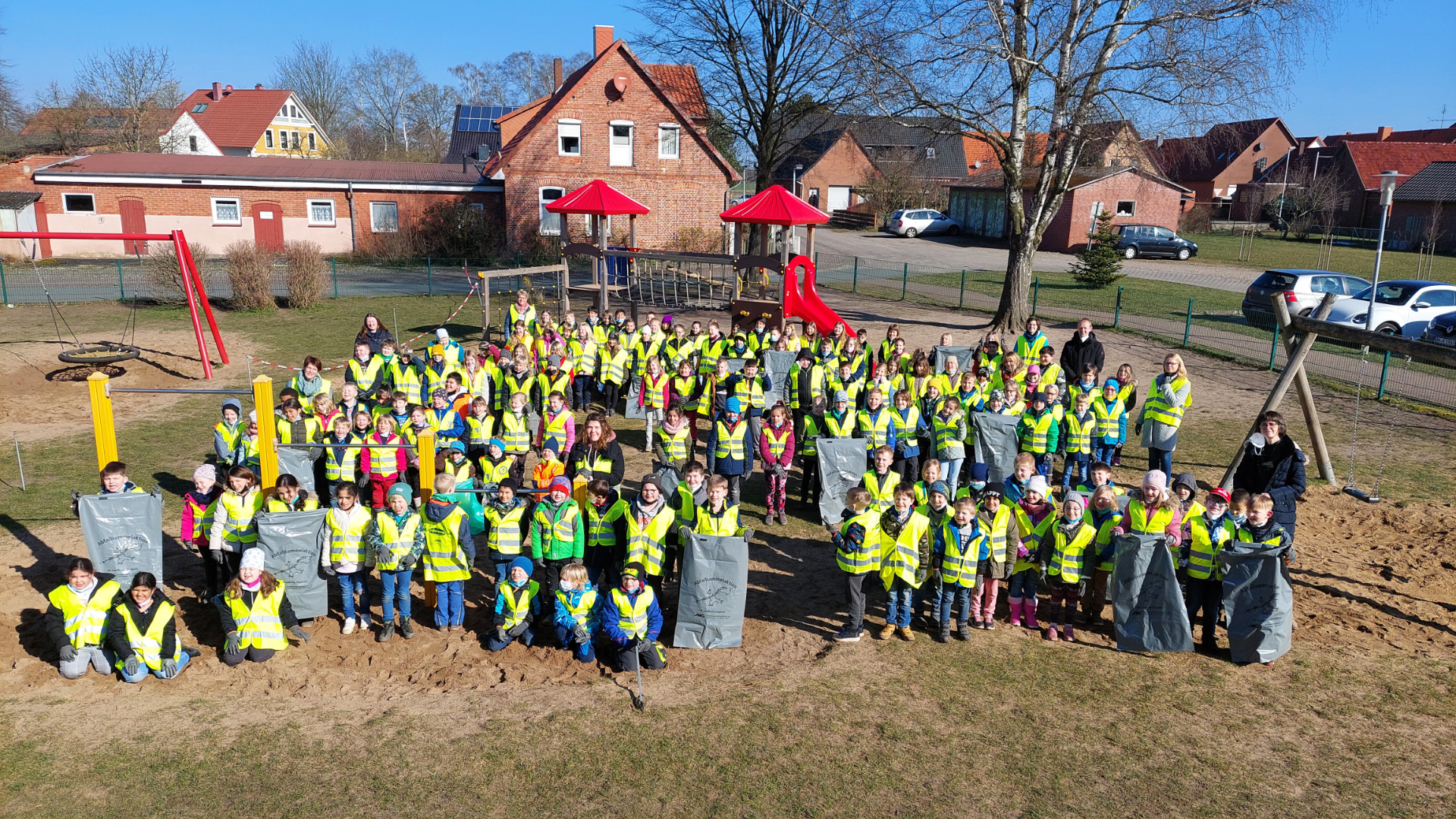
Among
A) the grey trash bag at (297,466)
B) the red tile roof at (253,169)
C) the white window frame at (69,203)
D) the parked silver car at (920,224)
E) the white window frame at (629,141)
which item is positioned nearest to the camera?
the grey trash bag at (297,466)

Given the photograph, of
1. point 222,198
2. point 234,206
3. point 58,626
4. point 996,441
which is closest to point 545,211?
point 234,206

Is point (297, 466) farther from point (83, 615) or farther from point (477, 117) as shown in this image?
point (477, 117)

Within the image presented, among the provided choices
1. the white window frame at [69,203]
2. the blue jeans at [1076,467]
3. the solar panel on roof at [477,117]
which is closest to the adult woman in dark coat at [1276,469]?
the blue jeans at [1076,467]

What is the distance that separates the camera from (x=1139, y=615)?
7969 mm

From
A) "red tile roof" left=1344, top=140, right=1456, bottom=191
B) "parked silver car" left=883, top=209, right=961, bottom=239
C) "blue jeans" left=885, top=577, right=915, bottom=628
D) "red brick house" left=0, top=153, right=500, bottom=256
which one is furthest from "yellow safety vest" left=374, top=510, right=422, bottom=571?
"red tile roof" left=1344, top=140, right=1456, bottom=191

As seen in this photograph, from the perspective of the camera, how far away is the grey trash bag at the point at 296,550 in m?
8.16

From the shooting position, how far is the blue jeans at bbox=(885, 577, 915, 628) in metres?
8.28

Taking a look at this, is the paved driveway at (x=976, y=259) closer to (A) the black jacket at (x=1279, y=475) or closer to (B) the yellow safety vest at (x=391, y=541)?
(A) the black jacket at (x=1279, y=475)

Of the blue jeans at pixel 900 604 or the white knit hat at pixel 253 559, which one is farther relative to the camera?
the blue jeans at pixel 900 604

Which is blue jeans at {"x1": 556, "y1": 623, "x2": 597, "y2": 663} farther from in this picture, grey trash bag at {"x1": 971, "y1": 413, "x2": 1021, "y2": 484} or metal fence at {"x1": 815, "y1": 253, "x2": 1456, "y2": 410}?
metal fence at {"x1": 815, "y1": 253, "x2": 1456, "y2": 410}

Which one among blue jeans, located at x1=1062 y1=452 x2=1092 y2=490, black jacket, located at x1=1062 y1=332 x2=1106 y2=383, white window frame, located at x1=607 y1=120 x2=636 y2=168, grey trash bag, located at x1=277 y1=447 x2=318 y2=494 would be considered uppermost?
white window frame, located at x1=607 y1=120 x2=636 y2=168

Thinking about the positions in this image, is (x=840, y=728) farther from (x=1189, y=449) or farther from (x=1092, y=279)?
(x=1092, y=279)

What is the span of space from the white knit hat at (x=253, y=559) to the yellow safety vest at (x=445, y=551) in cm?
130

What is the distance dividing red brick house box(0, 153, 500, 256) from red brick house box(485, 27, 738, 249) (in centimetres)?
155
